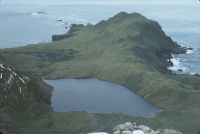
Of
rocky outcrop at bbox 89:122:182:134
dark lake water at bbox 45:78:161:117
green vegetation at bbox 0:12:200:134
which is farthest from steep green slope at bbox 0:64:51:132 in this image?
rocky outcrop at bbox 89:122:182:134

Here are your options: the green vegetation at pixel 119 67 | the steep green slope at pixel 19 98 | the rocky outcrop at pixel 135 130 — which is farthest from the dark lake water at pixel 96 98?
the rocky outcrop at pixel 135 130

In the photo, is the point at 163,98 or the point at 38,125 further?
A: the point at 163,98

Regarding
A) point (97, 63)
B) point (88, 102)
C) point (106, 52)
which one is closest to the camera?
point (88, 102)

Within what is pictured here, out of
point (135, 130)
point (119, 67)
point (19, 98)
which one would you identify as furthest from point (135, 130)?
point (119, 67)

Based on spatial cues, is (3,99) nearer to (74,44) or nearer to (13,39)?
(74,44)

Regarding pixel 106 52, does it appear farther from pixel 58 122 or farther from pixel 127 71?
pixel 58 122

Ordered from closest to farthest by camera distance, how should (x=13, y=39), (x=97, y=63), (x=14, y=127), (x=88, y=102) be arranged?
1. (x=14, y=127)
2. (x=88, y=102)
3. (x=97, y=63)
4. (x=13, y=39)

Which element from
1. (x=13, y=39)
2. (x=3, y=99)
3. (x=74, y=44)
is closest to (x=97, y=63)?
(x=74, y=44)
